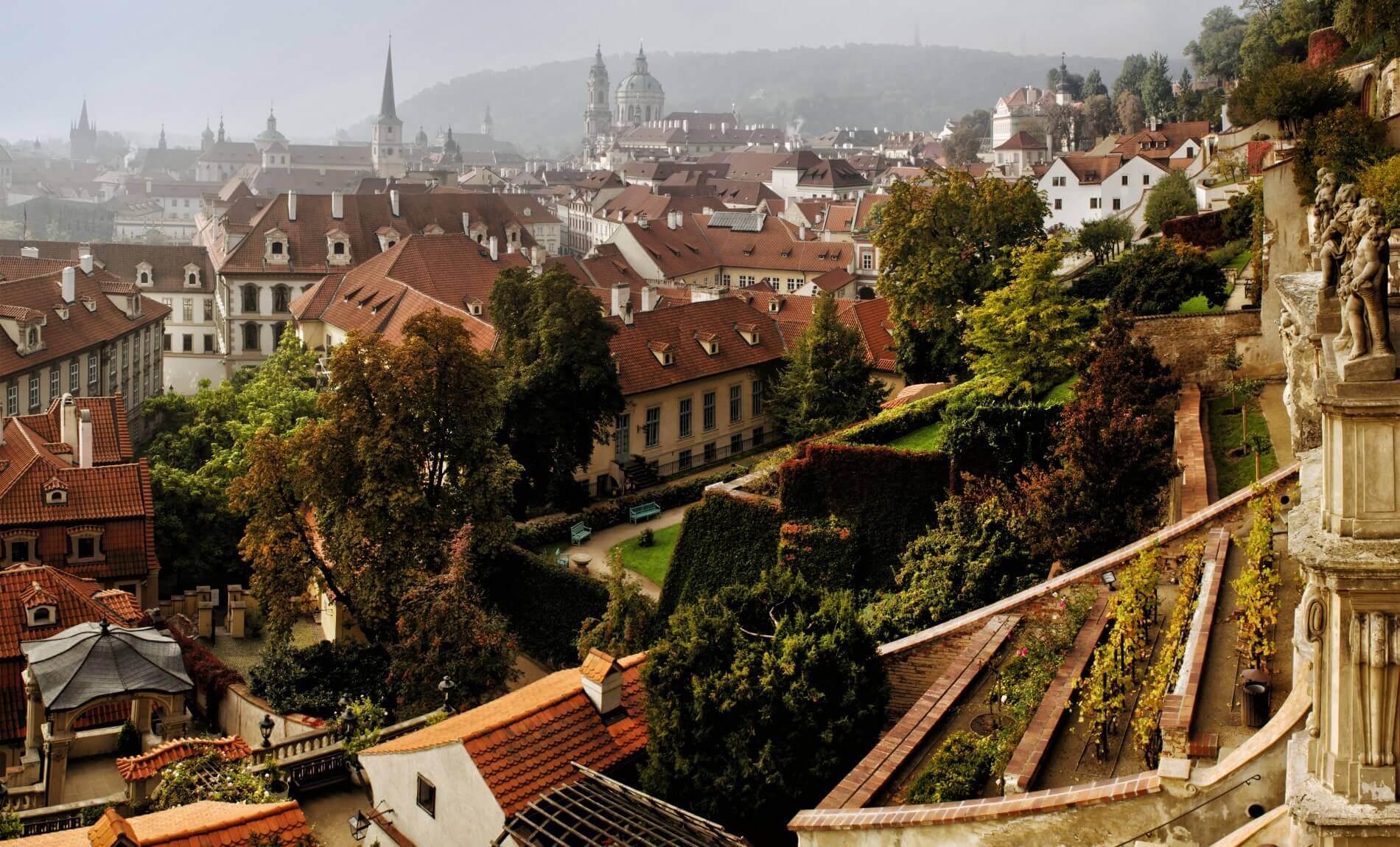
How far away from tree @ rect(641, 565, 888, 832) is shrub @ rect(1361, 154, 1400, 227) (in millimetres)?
11554

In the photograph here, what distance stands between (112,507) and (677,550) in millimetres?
13636

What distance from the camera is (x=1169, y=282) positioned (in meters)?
33.6

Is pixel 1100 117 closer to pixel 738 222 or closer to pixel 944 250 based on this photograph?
pixel 738 222

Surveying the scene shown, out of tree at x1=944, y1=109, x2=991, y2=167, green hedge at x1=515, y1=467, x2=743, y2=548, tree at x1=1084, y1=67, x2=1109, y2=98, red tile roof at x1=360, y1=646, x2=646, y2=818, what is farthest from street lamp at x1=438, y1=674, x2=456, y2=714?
tree at x1=944, y1=109, x2=991, y2=167

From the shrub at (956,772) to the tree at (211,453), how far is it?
61.9ft

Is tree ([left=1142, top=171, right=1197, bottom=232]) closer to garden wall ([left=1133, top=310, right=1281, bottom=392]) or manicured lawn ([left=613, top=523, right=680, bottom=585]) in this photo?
garden wall ([left=1133, top=310, right=1281, bottom=392])

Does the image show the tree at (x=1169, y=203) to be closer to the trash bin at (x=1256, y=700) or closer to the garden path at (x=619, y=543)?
the garden path at (x=619, y=543)

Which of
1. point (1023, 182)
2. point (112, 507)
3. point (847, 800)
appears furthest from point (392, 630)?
point (1023, 182)

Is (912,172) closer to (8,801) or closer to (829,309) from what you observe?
(829,309)

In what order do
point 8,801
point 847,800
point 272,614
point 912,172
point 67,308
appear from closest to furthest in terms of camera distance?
point 847,800 < point 8,801 < point 272,614 < point 67,308 < point 912,172

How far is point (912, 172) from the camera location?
153 m

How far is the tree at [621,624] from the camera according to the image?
85.8ft

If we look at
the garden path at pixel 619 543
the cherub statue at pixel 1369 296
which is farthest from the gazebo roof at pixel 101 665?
the cherub statue at pixel 1369 296

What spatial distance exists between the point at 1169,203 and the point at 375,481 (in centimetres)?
3434
